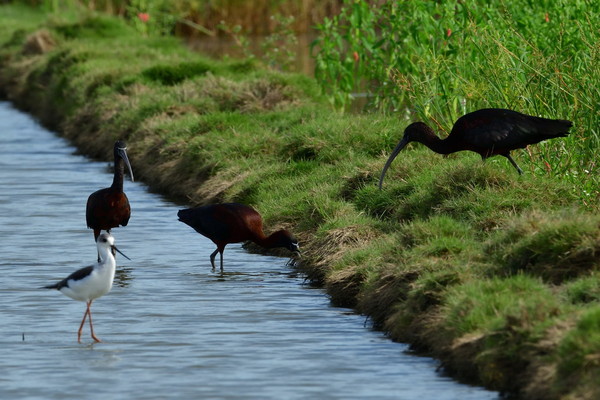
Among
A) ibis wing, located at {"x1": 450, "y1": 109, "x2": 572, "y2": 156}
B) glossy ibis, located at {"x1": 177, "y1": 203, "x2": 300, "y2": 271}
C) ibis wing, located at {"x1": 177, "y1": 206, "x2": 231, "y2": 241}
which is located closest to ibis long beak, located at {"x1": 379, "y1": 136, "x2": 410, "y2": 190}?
ibis wing, located at {"x1": 450, "y1": 109, "x2": 572, "y2": 156}

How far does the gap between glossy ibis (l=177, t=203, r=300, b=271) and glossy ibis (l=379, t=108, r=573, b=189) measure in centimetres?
188

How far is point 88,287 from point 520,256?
3.26 m

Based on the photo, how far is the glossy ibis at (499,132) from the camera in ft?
41.1

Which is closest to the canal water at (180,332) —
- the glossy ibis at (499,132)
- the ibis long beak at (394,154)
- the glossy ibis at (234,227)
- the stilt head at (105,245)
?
the glossy ibis at (234,227)

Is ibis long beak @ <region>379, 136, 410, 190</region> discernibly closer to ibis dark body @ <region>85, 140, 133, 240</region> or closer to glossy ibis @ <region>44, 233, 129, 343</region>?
ibis dark body @ <region>85, 140, 133, 240</region>

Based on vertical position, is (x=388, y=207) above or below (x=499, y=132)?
below

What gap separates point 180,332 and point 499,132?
3.81 meters

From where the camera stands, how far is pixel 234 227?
13.4 metres

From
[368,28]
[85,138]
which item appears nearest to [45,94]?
[85,138]

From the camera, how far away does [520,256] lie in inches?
407

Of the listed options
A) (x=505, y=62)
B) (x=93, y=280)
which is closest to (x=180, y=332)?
(x=93, y=280)

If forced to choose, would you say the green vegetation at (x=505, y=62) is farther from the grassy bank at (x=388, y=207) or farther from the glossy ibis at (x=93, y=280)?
the glossy ibis at (x=93, y=280)

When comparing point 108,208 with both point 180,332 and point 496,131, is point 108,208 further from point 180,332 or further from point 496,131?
point 496,131

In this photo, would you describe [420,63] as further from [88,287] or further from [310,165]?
[88,287]
